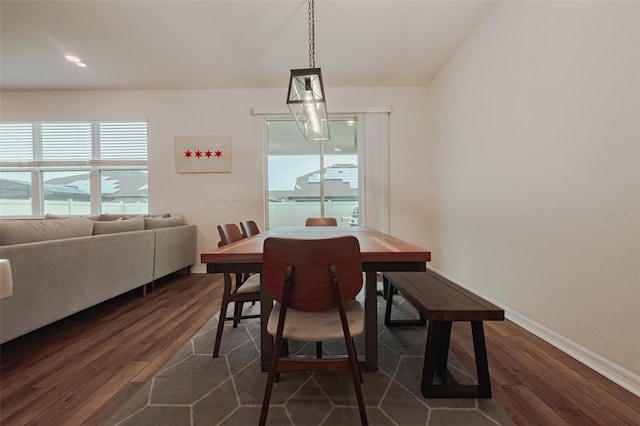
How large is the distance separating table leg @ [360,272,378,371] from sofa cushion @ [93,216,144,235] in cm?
242

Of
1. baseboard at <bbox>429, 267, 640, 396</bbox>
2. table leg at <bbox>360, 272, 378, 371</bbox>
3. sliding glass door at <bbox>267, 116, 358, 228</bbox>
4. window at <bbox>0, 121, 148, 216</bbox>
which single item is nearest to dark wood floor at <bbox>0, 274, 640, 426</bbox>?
baseboard at <bbox>429, 267, 640, 396</bbox>

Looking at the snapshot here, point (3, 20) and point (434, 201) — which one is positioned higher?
point (3, 20)

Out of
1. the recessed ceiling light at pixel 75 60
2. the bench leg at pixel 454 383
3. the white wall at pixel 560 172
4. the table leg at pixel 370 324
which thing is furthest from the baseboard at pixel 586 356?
the recessed ceiling light at pixel 75 60

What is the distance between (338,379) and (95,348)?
Result: 5.41ft

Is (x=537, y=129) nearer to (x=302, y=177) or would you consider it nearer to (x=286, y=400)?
(x=286, y=400)

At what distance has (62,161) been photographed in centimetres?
379

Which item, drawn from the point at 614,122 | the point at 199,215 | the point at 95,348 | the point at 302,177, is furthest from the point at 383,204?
the point at 95,348

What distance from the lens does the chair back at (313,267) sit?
3.00 ft

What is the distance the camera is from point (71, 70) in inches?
127

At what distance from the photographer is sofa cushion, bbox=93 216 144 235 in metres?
2.25

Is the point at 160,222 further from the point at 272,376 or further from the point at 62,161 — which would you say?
the point at 272,376

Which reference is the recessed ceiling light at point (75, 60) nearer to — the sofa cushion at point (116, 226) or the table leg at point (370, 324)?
the sofa cushion at point (116, 226)

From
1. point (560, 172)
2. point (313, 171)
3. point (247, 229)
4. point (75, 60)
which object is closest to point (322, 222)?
point (247, 229)

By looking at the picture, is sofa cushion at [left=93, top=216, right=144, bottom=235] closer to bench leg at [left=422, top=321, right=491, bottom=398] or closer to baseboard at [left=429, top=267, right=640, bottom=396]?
bench leg at [left=422, top=321, right=491, bottom=398]
